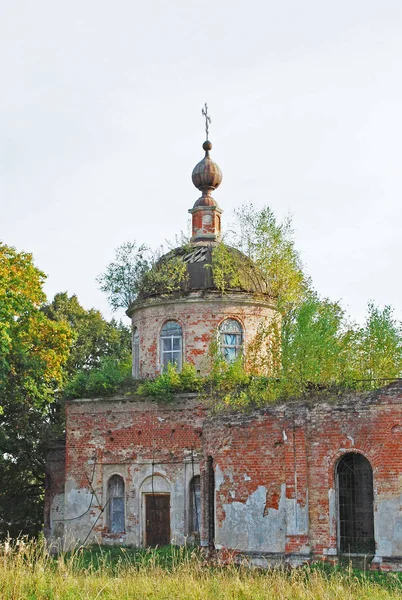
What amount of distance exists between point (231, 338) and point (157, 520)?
17.9ft

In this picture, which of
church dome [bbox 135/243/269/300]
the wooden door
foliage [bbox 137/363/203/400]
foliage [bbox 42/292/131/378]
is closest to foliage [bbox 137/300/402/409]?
foliage [bbox 137/363/203/400]

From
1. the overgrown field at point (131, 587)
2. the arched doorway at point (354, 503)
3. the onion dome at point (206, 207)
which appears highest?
the onion dome at point (206, 207)

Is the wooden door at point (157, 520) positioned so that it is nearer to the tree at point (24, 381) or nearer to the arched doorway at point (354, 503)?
the tree at point (24, 381)

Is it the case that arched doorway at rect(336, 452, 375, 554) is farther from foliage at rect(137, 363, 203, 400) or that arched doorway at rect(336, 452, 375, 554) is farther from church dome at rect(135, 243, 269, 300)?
church dome at rect(135, 243, 269, 300)

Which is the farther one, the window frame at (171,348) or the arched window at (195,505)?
the window frame at (171,348)

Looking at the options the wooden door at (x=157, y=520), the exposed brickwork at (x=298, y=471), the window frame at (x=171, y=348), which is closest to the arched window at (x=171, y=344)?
the window frame at (x=171, y=348)

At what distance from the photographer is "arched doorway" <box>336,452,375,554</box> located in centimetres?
1569

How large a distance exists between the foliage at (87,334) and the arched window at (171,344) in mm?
9682

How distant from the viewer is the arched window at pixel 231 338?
23453 millimetres

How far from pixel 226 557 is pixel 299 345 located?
5545 mm

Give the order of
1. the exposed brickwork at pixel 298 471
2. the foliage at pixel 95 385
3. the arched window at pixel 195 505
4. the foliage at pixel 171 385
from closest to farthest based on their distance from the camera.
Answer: the exposed brickwork at pixel 298 471 < the arched window at pixel 195 505 < the foliage at pixel 171 385 < the foliage at pixel 95 385

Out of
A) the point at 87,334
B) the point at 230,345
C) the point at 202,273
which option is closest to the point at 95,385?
the point at 230,345

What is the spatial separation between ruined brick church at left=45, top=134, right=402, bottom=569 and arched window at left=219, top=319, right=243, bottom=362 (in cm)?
3

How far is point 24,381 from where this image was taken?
26.0 metres
